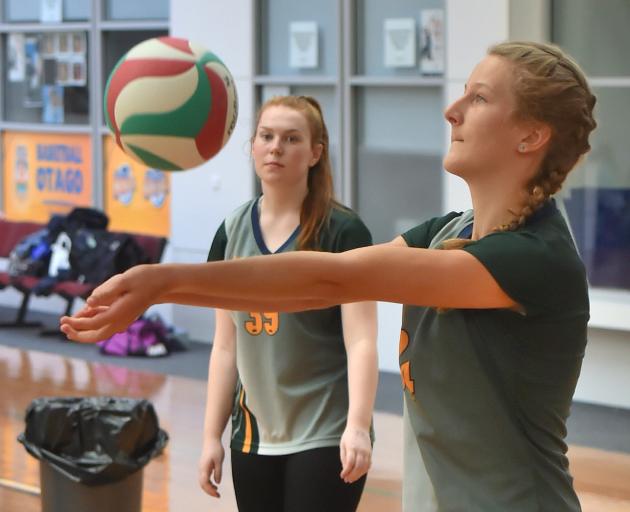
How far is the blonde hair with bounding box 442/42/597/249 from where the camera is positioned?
6.95 ft

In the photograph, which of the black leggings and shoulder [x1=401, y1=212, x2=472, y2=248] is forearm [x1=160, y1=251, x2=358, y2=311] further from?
the black leggings

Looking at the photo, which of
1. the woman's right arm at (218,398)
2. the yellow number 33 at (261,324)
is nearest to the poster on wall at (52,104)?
the woman's right arm at (218,398)

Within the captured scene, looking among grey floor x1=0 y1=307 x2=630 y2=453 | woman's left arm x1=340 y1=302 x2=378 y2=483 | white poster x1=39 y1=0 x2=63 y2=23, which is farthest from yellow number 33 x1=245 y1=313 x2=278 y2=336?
white poster x1=39 y1=0 x2=63 y2=23

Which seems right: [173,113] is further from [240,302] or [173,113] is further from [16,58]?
[16,58]

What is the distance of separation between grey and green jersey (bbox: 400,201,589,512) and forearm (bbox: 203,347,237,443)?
63.3 inches

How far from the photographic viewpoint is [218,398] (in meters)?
3.83

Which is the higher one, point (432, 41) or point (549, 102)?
point (432, 41)

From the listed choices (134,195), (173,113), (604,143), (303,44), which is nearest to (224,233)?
(173,113)

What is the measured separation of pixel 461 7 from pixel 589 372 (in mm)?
2759

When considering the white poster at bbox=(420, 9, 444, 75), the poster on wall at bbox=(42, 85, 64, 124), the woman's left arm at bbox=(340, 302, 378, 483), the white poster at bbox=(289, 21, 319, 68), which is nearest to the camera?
the woman's left arm at bbox=(340, 302, 378, 483)

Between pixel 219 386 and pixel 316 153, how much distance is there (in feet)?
2.62

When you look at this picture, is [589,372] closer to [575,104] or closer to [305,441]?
[305,441]

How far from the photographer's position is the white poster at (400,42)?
30.9 ft

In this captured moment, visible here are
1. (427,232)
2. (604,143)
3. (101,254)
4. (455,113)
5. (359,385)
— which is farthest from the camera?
(101,254)
